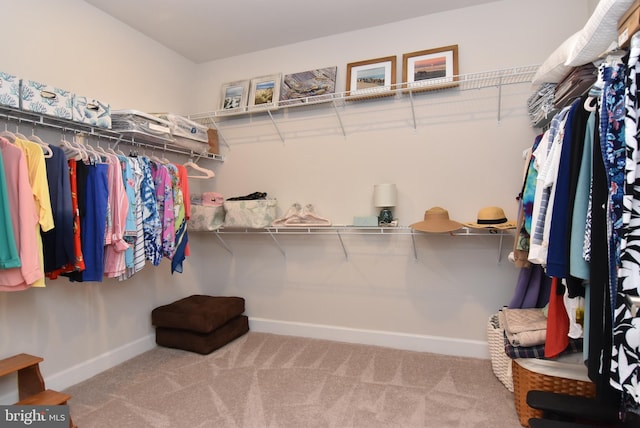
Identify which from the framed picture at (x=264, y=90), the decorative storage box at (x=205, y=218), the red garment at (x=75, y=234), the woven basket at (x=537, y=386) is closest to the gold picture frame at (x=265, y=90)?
the framed picture at (x=264, y=90)

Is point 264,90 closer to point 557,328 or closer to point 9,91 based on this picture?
point 9,91

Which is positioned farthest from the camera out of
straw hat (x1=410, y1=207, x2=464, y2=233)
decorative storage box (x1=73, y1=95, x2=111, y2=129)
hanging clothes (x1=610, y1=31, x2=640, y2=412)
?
straw hat (x1=410, y1=207, x2=464, y2=233)

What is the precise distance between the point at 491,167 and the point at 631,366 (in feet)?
5.50

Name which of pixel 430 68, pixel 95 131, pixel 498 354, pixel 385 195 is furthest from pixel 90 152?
pixel 498 354

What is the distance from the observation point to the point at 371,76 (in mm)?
2721

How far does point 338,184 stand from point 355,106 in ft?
2.07

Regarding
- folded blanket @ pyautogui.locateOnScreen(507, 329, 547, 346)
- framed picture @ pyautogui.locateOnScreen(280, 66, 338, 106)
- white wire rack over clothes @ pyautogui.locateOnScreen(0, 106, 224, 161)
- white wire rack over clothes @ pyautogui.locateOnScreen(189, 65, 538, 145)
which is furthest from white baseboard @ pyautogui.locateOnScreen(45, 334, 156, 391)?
folded blanket @ pyautogui.locateOnScreen(507, 329, 547, 346)

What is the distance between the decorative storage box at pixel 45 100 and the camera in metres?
1.79

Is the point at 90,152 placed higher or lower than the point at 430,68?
lower

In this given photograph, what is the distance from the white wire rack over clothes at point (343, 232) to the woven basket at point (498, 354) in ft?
1.54

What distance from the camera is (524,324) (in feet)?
6.20

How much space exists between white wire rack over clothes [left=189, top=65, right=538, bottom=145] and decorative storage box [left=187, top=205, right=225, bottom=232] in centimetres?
70

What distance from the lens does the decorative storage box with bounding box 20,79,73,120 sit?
5.86ft

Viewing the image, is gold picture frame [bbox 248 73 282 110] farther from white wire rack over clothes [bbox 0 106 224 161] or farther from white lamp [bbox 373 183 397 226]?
white lamp [bbox 373 183 397 226]
